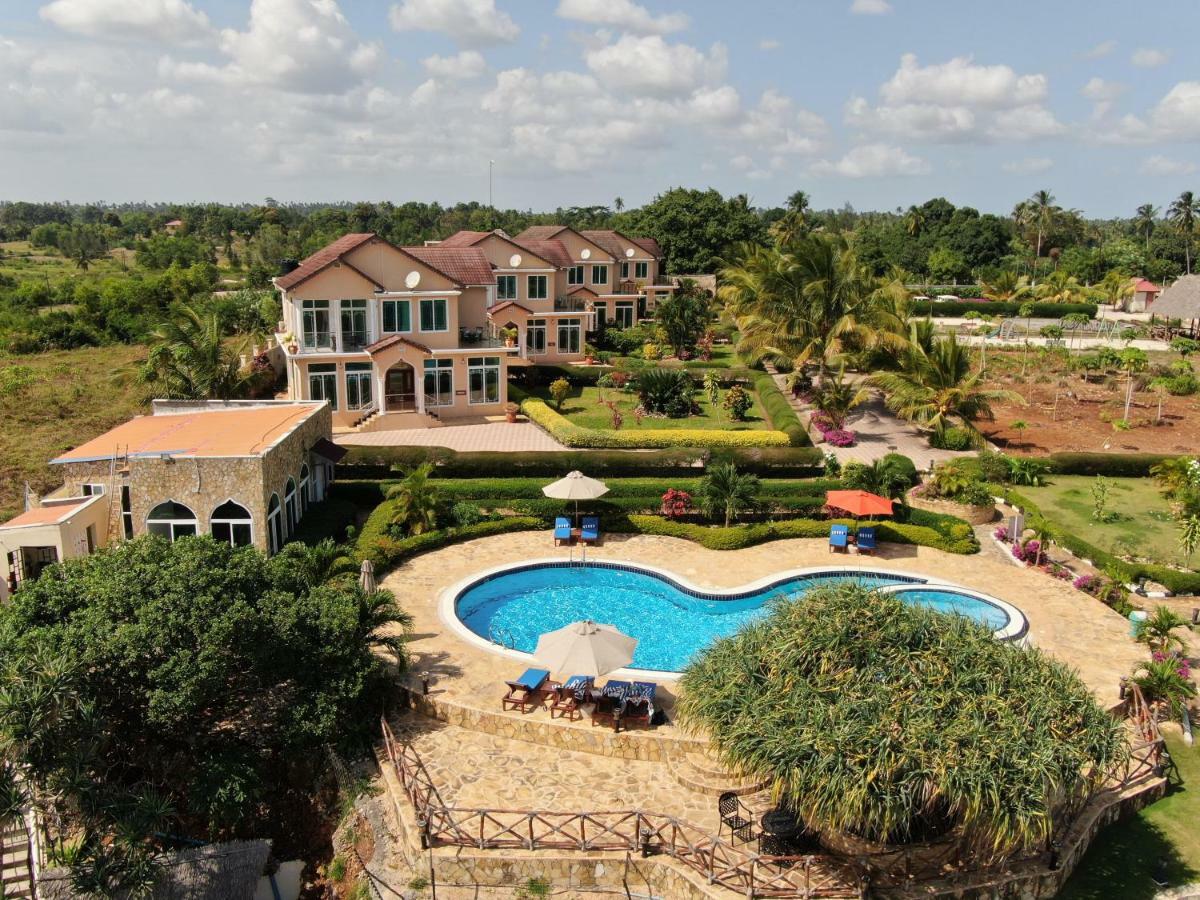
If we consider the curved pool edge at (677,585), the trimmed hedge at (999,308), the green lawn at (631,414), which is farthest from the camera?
the trimmed hedge at (999,308)

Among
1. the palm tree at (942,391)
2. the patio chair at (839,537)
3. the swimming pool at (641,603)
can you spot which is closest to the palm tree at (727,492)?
the patio chair at (839,537)

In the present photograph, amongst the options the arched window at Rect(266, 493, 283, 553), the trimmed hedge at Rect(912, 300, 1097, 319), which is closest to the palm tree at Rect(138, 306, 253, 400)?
the arched window at Rect(266, 493, 283, 553)

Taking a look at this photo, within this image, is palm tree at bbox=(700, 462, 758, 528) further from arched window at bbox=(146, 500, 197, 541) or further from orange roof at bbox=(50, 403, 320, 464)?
arched window at bbox=(146, 500, 197, 541)

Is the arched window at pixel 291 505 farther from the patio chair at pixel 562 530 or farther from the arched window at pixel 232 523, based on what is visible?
the patio chair at pixel 562 530

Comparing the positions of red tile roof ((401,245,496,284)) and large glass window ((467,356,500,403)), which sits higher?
red tile roof ((401,245,496,284))

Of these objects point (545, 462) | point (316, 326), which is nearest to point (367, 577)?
point (545, 462)
